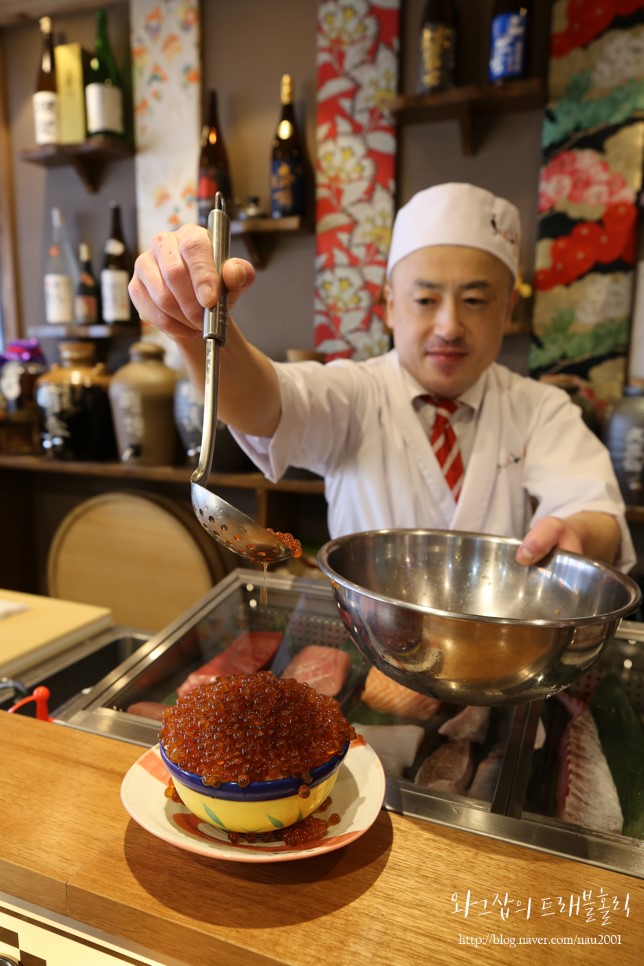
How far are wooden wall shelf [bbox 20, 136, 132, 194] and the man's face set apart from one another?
1861 mm

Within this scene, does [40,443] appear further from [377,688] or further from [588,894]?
[588,894]

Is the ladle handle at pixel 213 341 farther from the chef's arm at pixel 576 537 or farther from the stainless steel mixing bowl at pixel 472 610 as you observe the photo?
the chef's arm at pixel 576 537

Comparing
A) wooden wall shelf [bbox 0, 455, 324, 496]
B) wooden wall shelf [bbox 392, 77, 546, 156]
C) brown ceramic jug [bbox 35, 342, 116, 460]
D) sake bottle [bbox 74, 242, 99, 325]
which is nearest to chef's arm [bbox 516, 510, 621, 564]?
wooden wall shelf [bbox 0, 455, 324, 496]

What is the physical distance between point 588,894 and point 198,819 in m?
0.33

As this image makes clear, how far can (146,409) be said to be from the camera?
2.61m

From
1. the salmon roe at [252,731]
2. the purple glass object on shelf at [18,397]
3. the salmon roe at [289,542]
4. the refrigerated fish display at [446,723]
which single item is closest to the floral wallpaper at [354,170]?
the purple glass object on shelf at [18,397]

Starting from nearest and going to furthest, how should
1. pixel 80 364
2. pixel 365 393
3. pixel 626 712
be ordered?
1. pixel 626 712
2. pixel 365 393
3. pixel 80 364

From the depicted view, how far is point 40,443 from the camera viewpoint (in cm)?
300

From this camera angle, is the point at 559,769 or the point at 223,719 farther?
the point at 559,769

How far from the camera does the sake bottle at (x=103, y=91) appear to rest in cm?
269

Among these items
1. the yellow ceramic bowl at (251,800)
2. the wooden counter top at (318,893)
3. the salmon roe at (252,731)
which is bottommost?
the wooden counter top at (318,893)

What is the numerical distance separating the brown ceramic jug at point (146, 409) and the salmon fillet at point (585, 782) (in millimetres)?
2081

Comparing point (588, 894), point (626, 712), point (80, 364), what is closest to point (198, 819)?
point (588, 894)

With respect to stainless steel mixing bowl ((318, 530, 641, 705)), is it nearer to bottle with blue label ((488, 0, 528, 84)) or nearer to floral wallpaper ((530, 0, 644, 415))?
floral wallpaper ((530, 0, 644, 415))
